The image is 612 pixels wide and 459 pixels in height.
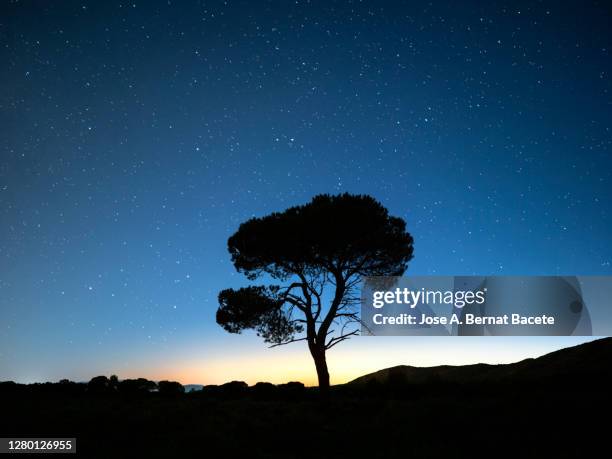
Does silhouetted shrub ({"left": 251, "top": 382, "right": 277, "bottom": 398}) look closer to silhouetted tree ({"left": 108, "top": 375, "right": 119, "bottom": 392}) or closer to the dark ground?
silhouetted tree ({"left": 108, "top": 375, "right": 119, "bottom": 392})

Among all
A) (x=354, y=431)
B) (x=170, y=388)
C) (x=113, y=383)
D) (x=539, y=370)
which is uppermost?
(x=113, y=383)

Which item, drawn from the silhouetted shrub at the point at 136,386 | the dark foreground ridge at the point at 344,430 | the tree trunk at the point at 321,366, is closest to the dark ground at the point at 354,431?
the dark foreground ridge at the point at 344,430

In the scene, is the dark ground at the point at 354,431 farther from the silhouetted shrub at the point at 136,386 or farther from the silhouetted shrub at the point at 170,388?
the silhouetted shrub at the point at 170,388

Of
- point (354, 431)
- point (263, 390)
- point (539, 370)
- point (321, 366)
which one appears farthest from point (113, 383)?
point (539, 370)

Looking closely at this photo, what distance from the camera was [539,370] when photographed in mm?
31438

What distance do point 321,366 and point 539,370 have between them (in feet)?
63.9

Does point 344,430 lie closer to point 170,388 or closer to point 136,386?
point 170,388

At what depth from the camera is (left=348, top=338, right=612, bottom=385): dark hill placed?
Result: 82.3ft

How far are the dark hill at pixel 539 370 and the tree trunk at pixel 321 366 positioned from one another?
731 cm

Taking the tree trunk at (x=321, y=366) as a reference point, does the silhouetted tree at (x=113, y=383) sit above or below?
below

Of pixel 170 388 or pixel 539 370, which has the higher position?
pixel 170 388

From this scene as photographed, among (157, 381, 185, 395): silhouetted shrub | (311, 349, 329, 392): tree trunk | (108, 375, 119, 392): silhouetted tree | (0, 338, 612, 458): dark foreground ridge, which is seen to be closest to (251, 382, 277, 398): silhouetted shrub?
(157, 381, 185, 395): silhouetted shrub

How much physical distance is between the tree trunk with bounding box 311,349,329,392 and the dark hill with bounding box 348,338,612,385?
288 inches

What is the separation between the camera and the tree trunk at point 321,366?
20.3 meters
